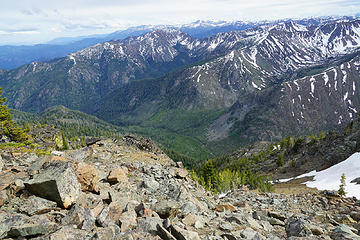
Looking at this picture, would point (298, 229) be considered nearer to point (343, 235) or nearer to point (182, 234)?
point (343, 235)

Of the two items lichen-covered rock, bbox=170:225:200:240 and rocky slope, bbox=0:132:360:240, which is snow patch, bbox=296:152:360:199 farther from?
lichen-covered rock, bbox=170:225:200:240

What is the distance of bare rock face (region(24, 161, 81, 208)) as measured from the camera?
49.6 feet

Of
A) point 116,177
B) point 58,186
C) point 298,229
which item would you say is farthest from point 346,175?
point 58,186

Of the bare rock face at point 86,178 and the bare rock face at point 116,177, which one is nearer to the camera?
the bare rock face at point 86,178

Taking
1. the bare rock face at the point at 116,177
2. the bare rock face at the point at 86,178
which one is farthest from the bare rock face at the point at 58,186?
the bare rock face at the point at 116,177

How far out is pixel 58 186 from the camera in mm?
15117

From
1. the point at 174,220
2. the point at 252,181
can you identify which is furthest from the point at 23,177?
the point at 252,181

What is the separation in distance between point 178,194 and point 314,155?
9604 centimetres

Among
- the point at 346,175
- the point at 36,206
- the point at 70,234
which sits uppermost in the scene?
the point at 70,234

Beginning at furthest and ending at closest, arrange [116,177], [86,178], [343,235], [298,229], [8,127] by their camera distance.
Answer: [8,127] → [116,177] → [86,178] → [298,229] → [343,235]

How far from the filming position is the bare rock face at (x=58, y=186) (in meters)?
15.1

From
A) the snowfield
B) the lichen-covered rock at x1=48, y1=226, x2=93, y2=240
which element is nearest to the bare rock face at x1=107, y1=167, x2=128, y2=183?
the lichen-covered rock at x1=48, y1=226, x2=93, y2=240

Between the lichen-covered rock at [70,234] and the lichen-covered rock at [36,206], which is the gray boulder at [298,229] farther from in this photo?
the lichen-covered rock at [36,206]

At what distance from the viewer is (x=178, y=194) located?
22.7m
